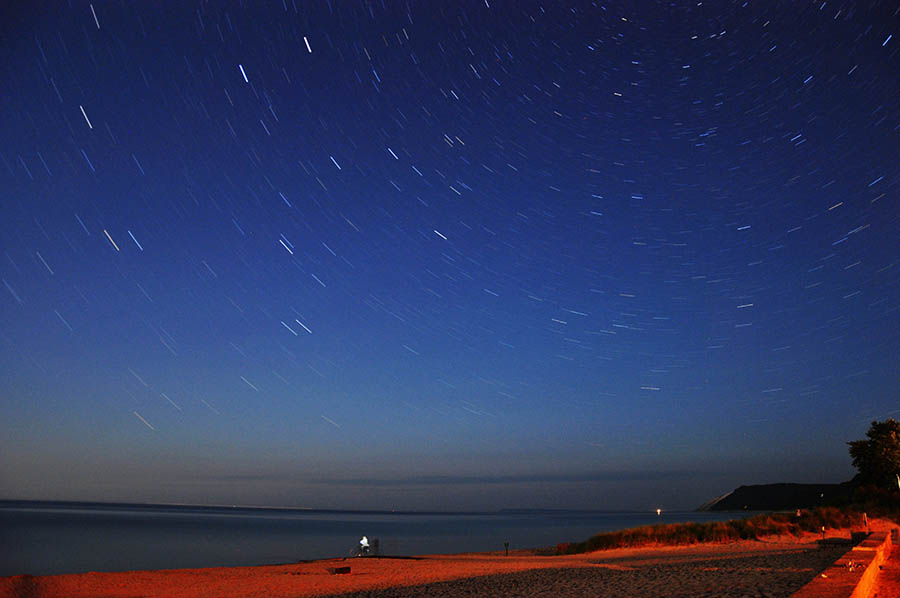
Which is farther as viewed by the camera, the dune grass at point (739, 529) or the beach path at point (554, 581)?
the dune grass at point (739, 529)

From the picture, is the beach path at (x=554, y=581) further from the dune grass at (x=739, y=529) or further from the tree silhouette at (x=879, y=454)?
the tree silhouette at (x=879, y=454)

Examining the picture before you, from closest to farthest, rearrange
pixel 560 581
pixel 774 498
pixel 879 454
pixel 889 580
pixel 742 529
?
pixel 889 580
pixel 560 581
pixel 742 529
pixel 879 454
pixel 774 498

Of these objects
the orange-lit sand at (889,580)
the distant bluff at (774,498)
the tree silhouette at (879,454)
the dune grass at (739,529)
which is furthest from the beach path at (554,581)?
the distant bluff at (774,498)

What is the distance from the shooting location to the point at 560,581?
14.7m

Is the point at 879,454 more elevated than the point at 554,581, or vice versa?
the point at 879,454

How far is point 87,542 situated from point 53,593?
40468 millimetres

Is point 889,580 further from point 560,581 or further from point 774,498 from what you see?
point 774,498

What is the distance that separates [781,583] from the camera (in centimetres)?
1087

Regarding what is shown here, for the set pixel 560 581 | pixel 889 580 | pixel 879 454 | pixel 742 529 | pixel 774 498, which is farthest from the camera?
pixel 774 498

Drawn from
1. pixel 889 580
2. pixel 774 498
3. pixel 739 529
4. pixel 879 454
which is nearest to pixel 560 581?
pixel 889 580

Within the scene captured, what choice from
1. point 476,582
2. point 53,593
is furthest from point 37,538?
point 476,582

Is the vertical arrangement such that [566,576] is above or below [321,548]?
above

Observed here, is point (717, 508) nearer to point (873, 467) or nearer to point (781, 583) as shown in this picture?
point (873, 467)

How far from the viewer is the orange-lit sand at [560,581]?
11.7 m
